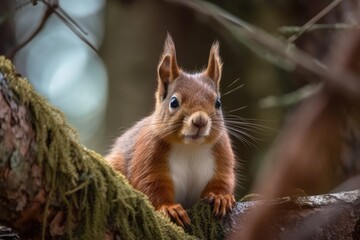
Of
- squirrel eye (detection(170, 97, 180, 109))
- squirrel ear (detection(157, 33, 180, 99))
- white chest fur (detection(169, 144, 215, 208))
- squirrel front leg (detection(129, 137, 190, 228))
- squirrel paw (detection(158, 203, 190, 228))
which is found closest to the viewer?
squirrel paw (detection(158, 203, 190, 228))

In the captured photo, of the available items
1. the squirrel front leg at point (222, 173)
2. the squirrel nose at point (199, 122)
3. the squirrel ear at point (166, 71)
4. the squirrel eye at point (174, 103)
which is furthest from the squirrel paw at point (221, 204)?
the squirrel ear at point (166, 71)

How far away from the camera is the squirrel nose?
7.97 feet

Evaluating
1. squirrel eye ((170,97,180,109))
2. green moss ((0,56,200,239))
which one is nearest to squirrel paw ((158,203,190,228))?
green moss ((0,56,200,239))

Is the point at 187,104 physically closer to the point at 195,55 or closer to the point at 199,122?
the point at 199,122

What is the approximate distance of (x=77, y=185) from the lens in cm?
152

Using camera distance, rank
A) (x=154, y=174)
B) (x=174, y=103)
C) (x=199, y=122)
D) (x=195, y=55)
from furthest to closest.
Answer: (x=195, y=55)
(x=174, y=103)
(x=154, y=174)
(x=199, y=122)

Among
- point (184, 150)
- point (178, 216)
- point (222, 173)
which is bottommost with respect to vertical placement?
point (178, 216)

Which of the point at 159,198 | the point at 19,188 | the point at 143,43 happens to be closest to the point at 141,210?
the point at 19,188

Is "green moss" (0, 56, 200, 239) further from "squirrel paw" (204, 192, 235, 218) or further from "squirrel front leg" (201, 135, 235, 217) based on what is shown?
"squirrel front leg" (201, 135, 235, 217)

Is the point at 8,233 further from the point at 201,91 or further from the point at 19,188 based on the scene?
the point at 201,91

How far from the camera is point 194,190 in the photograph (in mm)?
2566

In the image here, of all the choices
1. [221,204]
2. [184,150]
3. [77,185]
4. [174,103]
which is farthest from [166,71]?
[77,185]

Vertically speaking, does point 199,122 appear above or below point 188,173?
above

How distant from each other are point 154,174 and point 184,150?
0.56 ft
